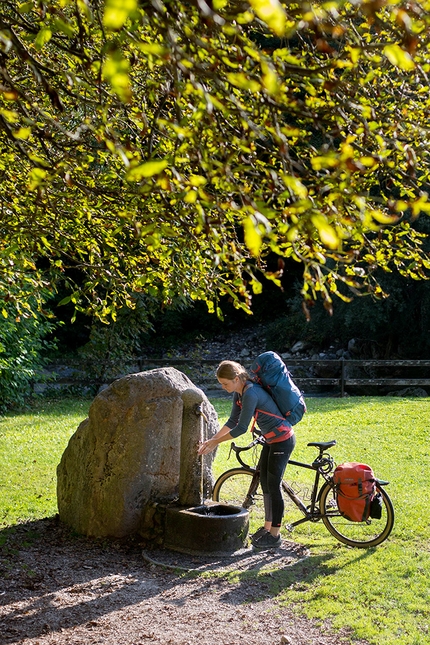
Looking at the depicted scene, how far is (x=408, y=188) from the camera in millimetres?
5508

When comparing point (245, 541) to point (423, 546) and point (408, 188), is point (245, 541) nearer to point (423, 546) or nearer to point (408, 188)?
point (423, 546)

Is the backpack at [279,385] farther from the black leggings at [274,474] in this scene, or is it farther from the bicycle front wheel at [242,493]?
the bicycle front wheel at [242,493]

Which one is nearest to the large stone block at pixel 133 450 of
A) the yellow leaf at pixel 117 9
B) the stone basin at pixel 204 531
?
the stone basin at pixel 204 531

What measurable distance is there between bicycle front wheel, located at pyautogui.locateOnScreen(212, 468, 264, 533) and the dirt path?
0.68 meters

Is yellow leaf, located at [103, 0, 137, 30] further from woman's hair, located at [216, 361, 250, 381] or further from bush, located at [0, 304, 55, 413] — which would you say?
bush, located at [0, 304, 55, 413]

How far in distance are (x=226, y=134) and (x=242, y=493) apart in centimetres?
579

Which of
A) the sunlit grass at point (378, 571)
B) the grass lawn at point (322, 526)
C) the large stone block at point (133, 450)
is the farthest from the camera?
the large stone block at point (133, 450)

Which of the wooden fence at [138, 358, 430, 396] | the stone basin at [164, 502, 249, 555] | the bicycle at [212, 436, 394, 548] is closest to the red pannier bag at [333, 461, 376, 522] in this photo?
the bicycle at [212, 436, 394, 548]

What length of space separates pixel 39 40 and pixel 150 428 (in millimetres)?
4705

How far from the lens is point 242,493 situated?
29.2 feet

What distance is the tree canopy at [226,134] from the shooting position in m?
2.84

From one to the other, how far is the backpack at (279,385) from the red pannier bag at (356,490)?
66 cm

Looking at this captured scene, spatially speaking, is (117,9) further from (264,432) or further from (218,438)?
(264,432)

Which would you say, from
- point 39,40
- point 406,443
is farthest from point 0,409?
point 39,40
